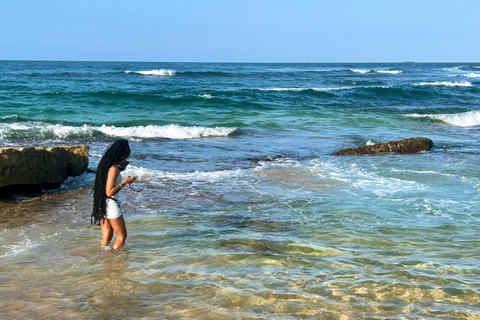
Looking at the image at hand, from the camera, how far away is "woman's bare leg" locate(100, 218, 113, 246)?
5.38 metres

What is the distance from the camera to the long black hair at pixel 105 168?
5.09m

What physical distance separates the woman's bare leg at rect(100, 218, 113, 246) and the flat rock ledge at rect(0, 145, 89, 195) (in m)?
2.72

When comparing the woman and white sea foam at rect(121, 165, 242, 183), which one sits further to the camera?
white sea foam at rect(121, 165, 242, 183)

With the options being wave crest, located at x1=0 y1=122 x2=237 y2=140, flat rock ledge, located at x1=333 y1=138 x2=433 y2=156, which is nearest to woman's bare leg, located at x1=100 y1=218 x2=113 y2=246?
flat rock ledge, located at x1=333 y1=138 x2=433 y2=156

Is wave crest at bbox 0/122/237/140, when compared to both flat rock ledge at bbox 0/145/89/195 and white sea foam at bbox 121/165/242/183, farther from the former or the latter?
flat rock ledge at bbox 0/145/89/195

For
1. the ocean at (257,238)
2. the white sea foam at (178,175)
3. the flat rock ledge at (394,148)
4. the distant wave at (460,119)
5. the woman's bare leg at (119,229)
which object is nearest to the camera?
the ocean at (257,238)

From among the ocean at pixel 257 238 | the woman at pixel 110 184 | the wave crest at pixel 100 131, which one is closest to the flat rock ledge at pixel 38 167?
the ocean at pixel 257 238

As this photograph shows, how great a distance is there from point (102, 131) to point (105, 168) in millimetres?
11703

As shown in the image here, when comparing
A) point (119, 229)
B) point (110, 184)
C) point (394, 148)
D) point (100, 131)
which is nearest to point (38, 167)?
point (119, 229)

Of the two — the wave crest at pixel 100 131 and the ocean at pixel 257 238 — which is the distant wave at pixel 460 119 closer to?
the ocean at pixel 257 238

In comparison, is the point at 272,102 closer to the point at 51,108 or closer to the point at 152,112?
the point at 152,112

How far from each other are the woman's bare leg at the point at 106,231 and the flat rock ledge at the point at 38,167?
2721 millimetres

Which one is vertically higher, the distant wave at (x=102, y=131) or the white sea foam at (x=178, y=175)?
the distant wave at (x=102, y=131)

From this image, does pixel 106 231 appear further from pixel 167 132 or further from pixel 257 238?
pixel 167 132
